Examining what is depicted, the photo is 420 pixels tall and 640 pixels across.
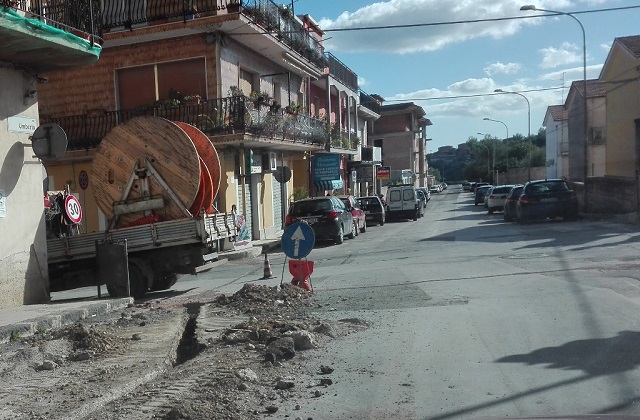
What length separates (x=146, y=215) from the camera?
43.0 feet

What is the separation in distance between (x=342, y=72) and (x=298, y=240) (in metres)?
33.3

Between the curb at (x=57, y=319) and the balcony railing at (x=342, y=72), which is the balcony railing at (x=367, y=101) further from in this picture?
the curb at (x=57, y=319)

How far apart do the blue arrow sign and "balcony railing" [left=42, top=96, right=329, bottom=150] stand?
1201 centimetres

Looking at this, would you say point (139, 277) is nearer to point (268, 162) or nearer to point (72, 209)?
point (72, 209)

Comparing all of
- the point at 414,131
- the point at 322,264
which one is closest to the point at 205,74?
the point at 322,264

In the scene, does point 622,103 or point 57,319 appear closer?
point 57,319

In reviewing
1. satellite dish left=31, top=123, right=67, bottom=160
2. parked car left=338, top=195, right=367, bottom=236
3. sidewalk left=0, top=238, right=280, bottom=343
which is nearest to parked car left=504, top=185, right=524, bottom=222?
parked car left=338, top=195, right=367, bottom=236

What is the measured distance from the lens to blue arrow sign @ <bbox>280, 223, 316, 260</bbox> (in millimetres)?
11000

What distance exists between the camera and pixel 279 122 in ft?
85.4

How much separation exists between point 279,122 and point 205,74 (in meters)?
3.90

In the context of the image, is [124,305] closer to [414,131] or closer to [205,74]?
[205,74]

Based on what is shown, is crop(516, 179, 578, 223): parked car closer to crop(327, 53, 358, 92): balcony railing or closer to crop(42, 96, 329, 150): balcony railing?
crop(42, 96, 329, 150): balcony railing

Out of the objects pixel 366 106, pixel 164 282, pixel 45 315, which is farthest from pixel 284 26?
pixel 366 106

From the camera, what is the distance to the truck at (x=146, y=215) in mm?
12375
